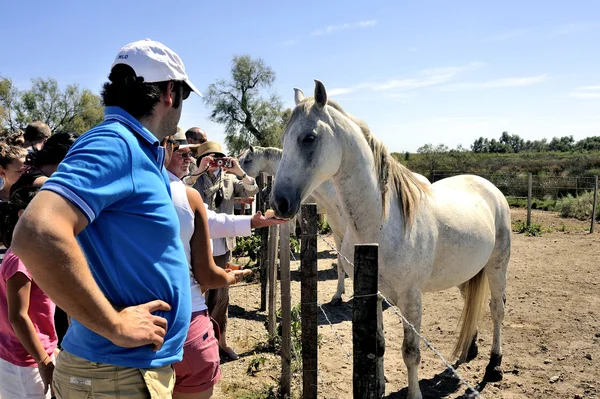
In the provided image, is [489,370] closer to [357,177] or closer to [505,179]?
[357,177]

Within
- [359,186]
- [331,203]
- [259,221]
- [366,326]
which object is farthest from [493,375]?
[366,326]

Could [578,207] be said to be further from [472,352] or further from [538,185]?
[472,352]

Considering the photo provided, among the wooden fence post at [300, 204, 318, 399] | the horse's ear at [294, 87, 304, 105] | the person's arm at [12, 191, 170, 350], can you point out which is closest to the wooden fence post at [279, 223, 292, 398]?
the wooden fence post at [300, 204, 318, 399]

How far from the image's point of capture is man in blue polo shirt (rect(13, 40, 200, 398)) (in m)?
0.94

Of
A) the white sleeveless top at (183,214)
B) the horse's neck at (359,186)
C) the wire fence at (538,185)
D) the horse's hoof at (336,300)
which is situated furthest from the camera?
the wire fence at (538,185)

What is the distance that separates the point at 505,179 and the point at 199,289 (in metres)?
22.2

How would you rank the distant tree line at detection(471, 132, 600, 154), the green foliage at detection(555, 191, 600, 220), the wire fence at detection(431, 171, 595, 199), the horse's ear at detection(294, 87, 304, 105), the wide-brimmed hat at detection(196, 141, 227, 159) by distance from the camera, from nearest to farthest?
the horse's ear at detection(294, 87, 304, 105), the wide-brimmed hat at detection(196, 141, 227, 159), the green foliage at detection(555, 191, 600, 220), the wire fence at detection(431, 171, 595, 199), the distant tree line at detection(471, 132, 600, 154)

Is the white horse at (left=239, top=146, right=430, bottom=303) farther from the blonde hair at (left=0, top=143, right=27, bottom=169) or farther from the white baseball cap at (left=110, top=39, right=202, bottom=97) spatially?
the blonde hair at (left=0, top=143, right=27, bottom=169)

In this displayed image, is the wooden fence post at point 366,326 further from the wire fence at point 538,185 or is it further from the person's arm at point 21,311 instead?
the wire fence at point 538,185

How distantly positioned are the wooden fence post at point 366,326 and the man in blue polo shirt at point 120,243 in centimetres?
64

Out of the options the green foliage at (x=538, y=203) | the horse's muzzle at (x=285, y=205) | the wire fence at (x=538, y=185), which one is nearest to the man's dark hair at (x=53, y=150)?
the horse's muzzle at (x=285, y=205)

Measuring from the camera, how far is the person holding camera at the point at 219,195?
405 centimetres

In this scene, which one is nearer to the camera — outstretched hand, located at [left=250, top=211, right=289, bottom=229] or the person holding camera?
outstretched hand, located at [left=250, top=211, right=289, bottom=229]

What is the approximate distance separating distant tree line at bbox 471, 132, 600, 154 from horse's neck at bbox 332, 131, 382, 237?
50561mm
